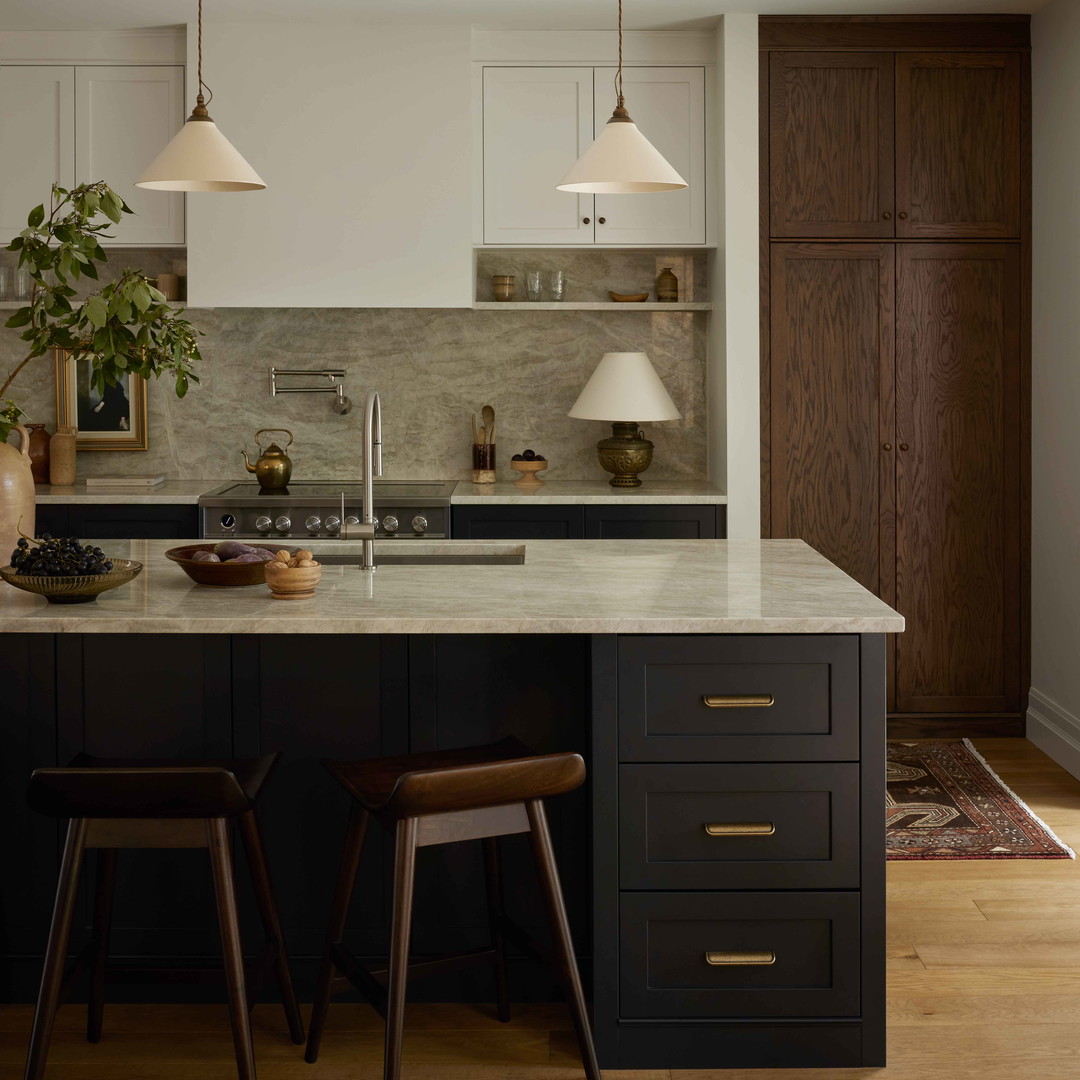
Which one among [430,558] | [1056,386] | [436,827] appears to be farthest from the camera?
[1056,386]

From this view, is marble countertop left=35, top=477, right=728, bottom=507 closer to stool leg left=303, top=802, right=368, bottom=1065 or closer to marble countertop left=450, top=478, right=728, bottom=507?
marble countertop left=450, top=478, right=728, bottom=507

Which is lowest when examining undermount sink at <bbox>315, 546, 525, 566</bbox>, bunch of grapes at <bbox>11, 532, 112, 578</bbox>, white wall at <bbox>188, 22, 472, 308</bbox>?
undermount sink at <bbox>315, 546, 525, 566</bbox>

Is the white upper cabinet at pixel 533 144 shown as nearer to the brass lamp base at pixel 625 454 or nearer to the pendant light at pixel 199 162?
the brass lamp base at pixel 625 454

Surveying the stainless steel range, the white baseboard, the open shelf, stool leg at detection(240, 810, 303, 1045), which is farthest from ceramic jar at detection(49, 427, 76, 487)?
the white baseboard

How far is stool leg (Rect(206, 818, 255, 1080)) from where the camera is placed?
214 cm

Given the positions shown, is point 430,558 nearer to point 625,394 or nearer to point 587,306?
point 625,394

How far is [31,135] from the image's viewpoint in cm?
468

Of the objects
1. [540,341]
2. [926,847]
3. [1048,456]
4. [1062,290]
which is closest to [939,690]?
[1048,456]

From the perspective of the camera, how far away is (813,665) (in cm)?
239

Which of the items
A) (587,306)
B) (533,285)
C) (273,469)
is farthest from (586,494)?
(273,469)

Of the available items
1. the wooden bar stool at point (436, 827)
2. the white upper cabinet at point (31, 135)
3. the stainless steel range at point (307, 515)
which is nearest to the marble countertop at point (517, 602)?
the wooden bar stool at point (436, 827)

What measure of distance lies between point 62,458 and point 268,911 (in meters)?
3.00

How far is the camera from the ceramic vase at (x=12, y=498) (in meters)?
2.69

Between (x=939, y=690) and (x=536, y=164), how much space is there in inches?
102
